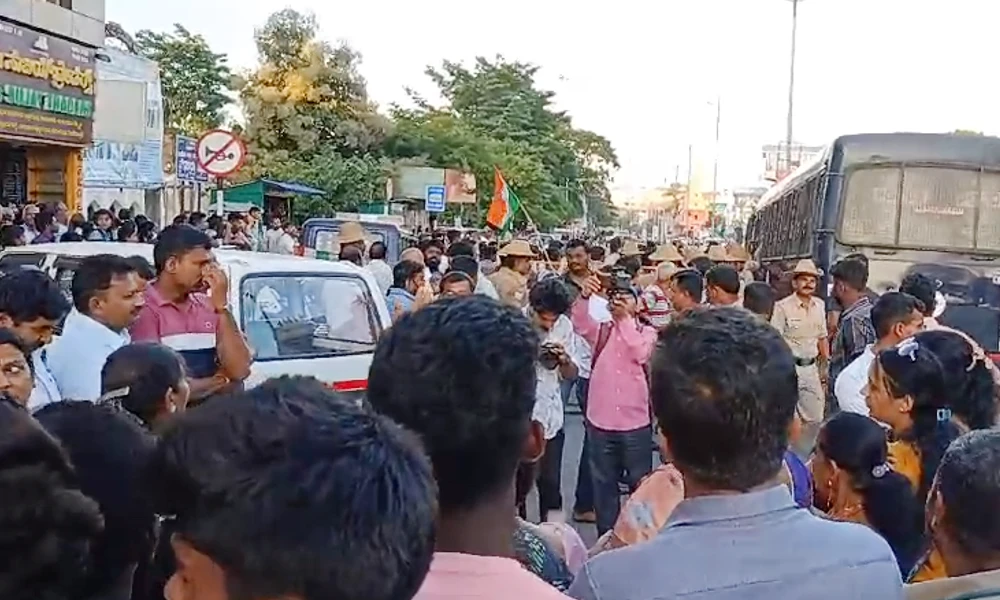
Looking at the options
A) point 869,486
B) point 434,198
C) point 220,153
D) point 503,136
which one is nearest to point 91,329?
point 869,486

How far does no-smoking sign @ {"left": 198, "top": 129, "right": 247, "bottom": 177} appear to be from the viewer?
44.2 feet

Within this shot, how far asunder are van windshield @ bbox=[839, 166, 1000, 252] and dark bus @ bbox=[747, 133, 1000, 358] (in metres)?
0.01

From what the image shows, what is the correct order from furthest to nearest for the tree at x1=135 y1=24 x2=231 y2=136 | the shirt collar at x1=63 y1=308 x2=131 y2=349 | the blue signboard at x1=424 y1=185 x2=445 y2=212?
the tree at x1=135 y1=24 x2=231 y2=136 < the blue signboard at x1=424 y1=185 x2=445 y2=212 < the shirt collar at x1=63 y1=308 x2=131 y2=349

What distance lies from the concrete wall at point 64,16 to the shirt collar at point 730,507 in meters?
16.5

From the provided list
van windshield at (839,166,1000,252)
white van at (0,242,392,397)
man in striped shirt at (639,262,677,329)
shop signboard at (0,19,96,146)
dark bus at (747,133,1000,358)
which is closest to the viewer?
white van at (0,242,392,397)

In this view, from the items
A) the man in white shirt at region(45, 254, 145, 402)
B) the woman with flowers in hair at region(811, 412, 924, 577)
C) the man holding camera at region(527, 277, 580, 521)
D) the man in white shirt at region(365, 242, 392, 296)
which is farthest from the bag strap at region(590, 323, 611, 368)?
the man in white shirt at region(365, 242, 392, 296)

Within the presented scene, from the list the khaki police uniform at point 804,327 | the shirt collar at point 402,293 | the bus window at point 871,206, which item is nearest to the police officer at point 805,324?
the khaki police uniform at point 804,327

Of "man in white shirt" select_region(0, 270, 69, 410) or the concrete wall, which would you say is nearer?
"man in white shirt" select_region(0, 270, 69, 410)

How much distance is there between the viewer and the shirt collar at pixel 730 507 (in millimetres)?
2258

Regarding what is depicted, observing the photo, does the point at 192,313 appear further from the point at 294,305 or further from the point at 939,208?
the point at 939,208

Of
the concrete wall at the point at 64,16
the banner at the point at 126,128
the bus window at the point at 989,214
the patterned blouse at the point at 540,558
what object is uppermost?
the concrete wall at the point at 64,16

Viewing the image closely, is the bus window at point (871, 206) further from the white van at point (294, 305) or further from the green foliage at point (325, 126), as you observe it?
the green foliage at point (325, 126)

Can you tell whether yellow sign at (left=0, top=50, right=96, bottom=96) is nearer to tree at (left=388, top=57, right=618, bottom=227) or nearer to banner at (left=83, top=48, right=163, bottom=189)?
banner at (left=83, top=48, right=163, bottom=189)

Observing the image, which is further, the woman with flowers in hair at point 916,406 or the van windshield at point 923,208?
the van windshield at point 923,208
